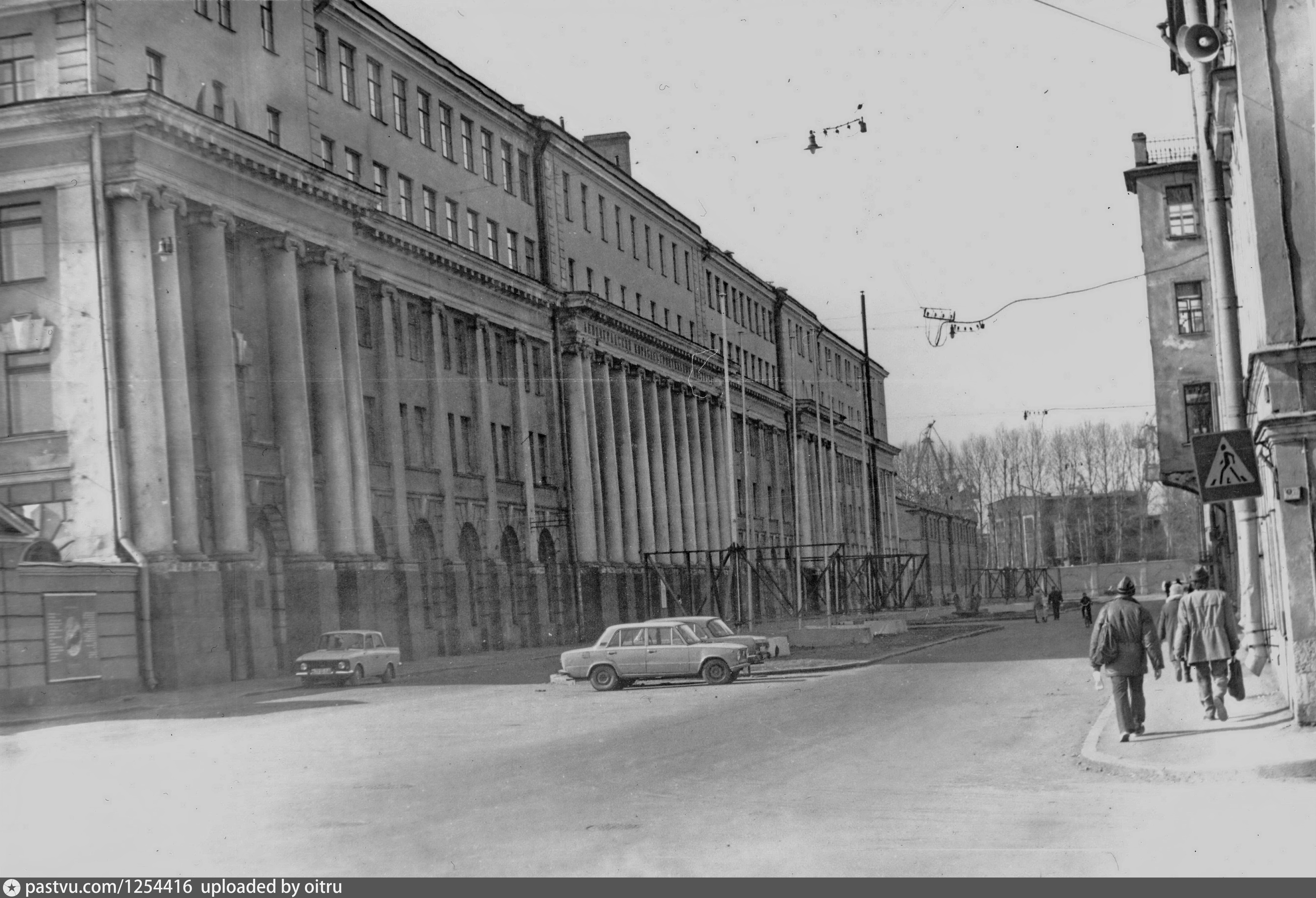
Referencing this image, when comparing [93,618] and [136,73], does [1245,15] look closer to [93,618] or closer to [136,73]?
[93,618]

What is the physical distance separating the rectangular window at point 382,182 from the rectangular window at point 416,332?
→ 11.0 feet

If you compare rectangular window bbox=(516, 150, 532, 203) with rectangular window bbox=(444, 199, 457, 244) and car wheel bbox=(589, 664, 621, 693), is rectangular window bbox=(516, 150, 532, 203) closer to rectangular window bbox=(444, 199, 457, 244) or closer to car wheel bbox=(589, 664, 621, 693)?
rectangular window bbox=(444, 199, 457, 244)

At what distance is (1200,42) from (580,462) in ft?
156

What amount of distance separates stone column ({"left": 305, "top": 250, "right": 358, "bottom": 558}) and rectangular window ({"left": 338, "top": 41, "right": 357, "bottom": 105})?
5837mm

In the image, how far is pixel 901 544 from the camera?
389ft

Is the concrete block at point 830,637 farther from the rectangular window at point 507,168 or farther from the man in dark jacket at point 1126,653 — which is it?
the man in dark jacket at point 1126,653

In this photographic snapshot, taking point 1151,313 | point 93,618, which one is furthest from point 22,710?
point 1151,313

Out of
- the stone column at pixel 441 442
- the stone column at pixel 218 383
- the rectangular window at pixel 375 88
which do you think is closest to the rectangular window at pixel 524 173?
the stone column at pixel 441 442

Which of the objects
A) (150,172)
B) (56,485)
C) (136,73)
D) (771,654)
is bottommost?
(771,654)

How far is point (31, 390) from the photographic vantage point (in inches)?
1303

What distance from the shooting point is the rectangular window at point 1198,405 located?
153 ft
